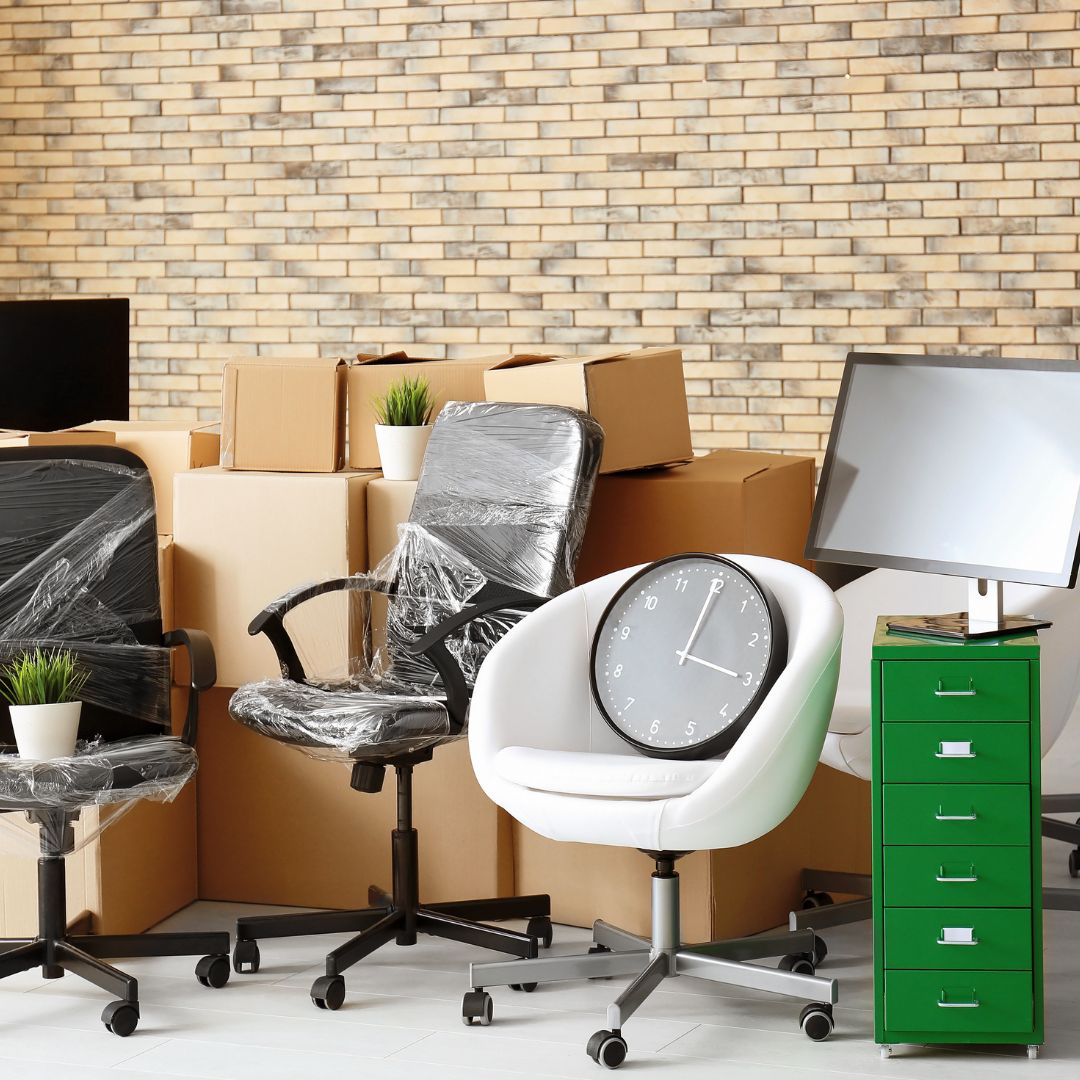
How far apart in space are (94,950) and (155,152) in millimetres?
3787

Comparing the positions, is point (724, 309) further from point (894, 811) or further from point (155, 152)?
point (894, 811)

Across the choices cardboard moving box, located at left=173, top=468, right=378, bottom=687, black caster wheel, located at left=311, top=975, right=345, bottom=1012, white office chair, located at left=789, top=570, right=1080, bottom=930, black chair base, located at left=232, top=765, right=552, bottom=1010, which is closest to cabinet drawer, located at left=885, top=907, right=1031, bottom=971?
white office chair, located at left=789, top=570, right=1080, bottom=930

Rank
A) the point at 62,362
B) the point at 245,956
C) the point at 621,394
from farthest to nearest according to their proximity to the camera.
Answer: the point at 62,362, the point at 621,394, the point at 245,956

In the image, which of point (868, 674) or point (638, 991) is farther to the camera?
point (868, 674)

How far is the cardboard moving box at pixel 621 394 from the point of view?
3.33 meters

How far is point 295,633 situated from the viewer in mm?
3484

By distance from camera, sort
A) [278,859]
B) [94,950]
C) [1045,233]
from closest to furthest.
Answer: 1. [94,950]
2. [278,859]
3. [1045,233]

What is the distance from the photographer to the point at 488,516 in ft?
10.7

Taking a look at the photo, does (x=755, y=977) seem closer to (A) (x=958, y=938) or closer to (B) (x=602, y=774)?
(A) (x=958, y=938)

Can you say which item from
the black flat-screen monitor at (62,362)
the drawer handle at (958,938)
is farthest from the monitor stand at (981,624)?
the black flat-screen monitor at (62,362)

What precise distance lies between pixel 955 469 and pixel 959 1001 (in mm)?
895

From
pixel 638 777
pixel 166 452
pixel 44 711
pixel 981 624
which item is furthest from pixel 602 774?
pixel 166 452

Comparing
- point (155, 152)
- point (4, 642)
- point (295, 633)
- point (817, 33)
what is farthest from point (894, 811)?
point (155, 152)

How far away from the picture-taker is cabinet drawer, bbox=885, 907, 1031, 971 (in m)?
2.63
